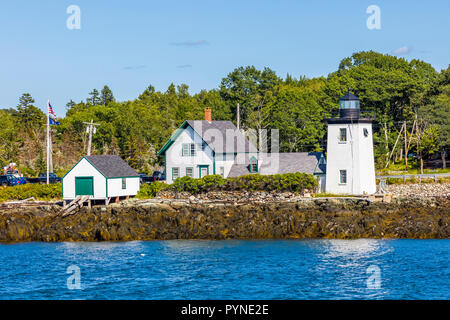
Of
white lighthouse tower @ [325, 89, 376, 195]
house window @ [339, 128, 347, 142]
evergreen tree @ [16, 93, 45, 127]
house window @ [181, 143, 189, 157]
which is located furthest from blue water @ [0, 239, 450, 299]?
evergreen tree @ [16, 93, 45, 127]

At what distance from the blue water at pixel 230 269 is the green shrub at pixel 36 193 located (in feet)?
38.1

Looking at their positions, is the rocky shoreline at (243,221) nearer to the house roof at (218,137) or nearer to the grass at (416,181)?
the grass at (416,181)

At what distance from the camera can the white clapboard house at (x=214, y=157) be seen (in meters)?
49.5

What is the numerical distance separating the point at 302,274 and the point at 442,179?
28.0 m

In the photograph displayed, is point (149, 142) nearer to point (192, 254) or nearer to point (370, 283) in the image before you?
point (192, 254)

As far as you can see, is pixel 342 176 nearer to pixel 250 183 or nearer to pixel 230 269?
pixel 250 183

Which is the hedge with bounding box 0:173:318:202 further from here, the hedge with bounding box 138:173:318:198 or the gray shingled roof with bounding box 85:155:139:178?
the gray shingled roof with bounding box 85:155:139:178

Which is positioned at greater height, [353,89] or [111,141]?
[353,89]

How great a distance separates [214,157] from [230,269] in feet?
69.4

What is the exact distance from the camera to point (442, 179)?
5156cm

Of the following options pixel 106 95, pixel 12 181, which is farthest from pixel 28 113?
pixel 12 181
